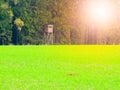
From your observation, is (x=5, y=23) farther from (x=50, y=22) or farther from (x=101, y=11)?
(x=101, y=11)

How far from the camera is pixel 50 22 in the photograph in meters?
38.9

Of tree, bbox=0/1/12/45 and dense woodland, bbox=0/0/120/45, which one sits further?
dense woodland, bbox=0/0/120/45

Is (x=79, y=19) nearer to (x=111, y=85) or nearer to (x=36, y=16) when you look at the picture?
(x=36, y=16)

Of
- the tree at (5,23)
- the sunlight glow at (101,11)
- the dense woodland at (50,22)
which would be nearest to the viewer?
the tree at (5,23)

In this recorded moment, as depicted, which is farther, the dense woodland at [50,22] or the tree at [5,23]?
the dense woodland at [50,22]

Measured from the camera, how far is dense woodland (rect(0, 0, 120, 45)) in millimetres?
35531

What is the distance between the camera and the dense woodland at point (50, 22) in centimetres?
3553

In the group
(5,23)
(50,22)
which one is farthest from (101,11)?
(5,23)

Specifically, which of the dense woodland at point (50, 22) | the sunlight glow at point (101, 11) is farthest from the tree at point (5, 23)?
the sunlight glow at point (101, 11)

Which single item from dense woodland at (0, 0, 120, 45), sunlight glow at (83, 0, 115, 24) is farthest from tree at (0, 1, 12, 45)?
sunlight glow at (83, 0, 115, 24)

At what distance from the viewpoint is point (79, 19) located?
40094 mm

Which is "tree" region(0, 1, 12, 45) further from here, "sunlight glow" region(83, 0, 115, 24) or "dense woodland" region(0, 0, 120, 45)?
"sunlight glow" region(83, 0, 115, 24)

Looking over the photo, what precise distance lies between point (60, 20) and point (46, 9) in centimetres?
177

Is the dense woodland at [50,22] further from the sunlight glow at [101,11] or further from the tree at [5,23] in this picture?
the sunlight glow at [101,11]
